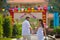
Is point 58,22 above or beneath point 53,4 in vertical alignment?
beneath

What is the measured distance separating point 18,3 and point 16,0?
285 centimetres

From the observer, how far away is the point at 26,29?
50.1ft

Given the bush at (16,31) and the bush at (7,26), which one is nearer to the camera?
the bush at (7,26)

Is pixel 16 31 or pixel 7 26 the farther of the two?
pixel 16 31

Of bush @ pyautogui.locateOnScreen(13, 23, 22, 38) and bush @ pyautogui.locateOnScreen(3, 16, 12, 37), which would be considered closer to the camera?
bush @ pyautogui.locateOnScreen(3, 16, 12, 37)

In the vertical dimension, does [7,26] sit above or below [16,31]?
above

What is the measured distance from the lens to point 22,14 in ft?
117

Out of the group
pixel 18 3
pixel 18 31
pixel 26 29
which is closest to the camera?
pixel 26 29

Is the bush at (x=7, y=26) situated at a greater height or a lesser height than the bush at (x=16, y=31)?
greater

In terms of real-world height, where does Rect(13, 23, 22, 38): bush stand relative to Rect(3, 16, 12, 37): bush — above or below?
below

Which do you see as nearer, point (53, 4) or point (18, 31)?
point (18, 31)

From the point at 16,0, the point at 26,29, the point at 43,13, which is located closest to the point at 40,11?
the point at 43,13

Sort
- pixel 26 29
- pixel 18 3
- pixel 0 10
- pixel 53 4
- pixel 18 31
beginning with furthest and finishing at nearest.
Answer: pixel 18 3
pixel 53 4
pixel 0 10
pixel 18 31
pixel 26 29

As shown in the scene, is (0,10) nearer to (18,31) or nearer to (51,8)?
(51,8)
